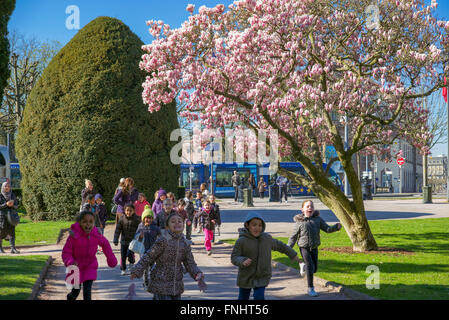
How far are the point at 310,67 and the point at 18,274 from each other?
8225mm

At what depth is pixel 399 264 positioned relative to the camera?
1070cm

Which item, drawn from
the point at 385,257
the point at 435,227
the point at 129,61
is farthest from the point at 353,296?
the point at 129,61

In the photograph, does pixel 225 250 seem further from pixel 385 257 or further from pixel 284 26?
pixel 284 26

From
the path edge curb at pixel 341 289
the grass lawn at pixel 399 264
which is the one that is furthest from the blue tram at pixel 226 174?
the path edge curb at pixel 341 289

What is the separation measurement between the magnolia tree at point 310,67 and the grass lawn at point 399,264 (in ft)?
4.06

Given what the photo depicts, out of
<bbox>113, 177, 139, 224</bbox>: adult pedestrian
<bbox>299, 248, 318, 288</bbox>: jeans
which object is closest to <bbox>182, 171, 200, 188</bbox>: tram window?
<bbox>113, 177, 139, 224</bbox>: adult pedestrian

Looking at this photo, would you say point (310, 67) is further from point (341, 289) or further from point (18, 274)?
point (18, 274)

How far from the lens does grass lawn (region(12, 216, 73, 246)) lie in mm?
15338

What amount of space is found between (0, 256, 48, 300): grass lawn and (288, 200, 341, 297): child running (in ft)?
14.2

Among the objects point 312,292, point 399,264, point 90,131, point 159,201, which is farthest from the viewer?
point 90,131

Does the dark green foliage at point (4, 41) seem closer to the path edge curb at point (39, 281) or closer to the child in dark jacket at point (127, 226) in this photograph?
the child in dark jacket at point (127, 226)

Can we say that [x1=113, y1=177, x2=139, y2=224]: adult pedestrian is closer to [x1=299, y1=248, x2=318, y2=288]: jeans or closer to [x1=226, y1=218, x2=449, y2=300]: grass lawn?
[x1=226, y1=218, x2=449, y2=300]: grass lawn

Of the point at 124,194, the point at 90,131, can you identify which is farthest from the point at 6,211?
the point at 90,131

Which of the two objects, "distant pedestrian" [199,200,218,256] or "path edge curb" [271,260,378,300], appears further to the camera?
"distant pedestrian" [199,200,218,256]
